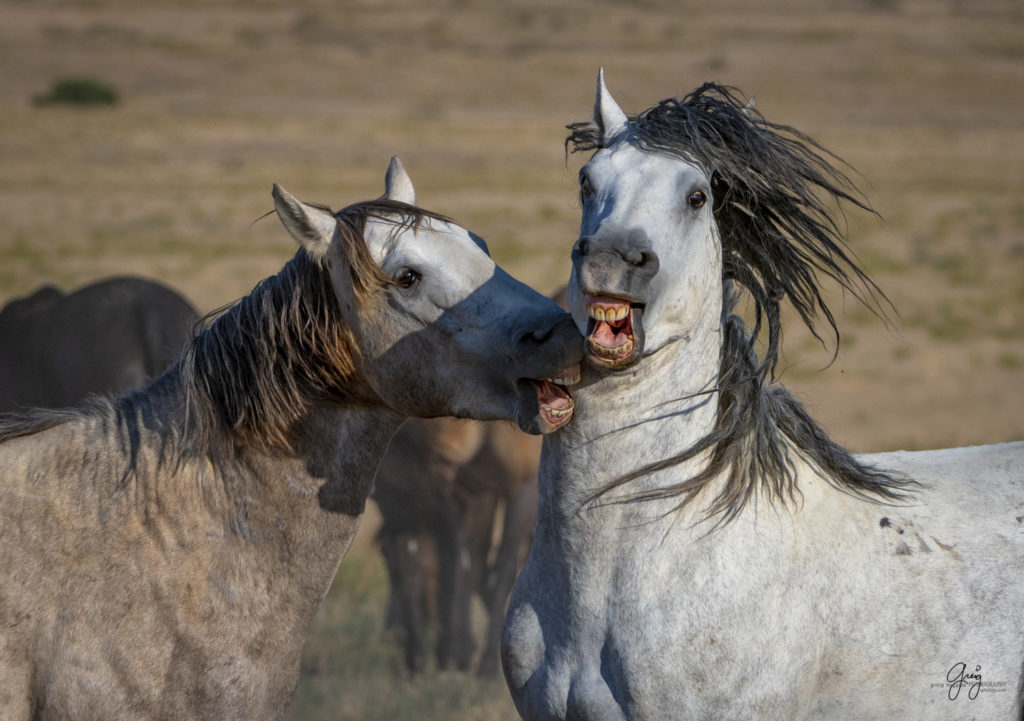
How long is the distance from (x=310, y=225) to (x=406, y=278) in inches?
11.9

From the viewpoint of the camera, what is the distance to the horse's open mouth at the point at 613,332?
277 centimetres

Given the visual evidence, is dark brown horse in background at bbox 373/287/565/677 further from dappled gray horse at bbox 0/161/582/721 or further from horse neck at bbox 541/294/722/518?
horse neck at bbox 541/294/722/518

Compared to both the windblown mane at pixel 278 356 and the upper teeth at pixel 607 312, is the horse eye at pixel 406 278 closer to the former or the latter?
the windblown mane at pixel 278 356

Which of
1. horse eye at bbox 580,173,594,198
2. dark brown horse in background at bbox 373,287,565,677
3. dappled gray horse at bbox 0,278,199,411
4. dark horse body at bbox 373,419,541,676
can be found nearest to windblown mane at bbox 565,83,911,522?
horse eye at bbox 580,173,594,198

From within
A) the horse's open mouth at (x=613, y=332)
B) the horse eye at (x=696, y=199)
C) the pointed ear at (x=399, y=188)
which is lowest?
the horse's open mouth at (x=613, y=332)

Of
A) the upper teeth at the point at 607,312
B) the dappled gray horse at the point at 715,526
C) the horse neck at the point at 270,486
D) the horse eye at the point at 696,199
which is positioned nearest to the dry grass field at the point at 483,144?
the dappled gray horse at the point at 715,526

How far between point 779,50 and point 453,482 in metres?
59.5

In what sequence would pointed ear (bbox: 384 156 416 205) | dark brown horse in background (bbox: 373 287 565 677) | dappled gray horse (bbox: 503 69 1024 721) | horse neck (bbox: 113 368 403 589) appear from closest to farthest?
dappled gray horse (bbox: 503 69 1024 721)
horse neck (bbox: 113 368 403 589)
pointed ear (bbox: 384 156 416 205)
dark brown horse in background (bbox: 373 287 565 677)

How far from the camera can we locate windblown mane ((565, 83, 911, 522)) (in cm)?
307

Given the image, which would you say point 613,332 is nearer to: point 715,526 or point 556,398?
point 556,398

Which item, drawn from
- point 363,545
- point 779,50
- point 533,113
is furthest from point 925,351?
point 779,50

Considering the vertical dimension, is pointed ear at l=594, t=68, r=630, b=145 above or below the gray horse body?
above
